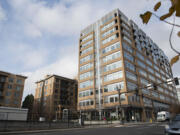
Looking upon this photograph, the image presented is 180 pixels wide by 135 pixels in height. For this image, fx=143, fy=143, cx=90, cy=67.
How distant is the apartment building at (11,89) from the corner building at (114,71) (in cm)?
2686

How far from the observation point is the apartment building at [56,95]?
228ft

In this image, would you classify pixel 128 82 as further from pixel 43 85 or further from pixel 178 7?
pixel 43 85

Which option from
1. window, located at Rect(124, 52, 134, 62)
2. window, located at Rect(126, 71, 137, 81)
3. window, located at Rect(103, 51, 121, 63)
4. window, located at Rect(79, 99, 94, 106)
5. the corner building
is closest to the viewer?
the corner building

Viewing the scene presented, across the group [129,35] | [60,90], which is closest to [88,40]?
[129,35]

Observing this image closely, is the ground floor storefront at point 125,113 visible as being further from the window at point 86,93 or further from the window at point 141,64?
the window at point 141,64

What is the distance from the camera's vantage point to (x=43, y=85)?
81.1 meters

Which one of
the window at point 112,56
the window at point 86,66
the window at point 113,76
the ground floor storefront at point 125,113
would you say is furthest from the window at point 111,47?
the ground floor storefront at point 125,113

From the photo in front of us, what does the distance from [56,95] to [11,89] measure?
2133 centimetres

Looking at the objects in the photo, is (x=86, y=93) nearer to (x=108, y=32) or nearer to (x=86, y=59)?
(x=86, y=59)

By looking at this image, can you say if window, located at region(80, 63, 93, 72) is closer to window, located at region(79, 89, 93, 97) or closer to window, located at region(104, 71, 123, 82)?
window, located at region(104, 71, 123, 82)

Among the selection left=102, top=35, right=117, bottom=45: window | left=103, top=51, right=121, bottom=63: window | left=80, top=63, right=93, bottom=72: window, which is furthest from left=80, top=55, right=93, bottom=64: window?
Result: left=102, top=35, right=117, bottom=45: window

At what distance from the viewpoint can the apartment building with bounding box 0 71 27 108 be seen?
183 ft

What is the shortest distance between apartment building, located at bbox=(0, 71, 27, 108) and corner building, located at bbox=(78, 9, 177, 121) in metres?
26.9

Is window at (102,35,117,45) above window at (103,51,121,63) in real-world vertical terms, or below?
above
